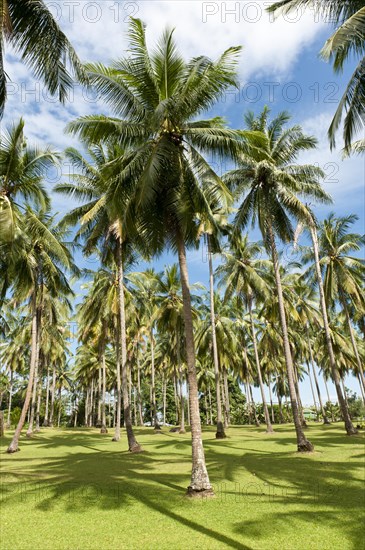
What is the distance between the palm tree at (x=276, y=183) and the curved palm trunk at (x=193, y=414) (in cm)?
746

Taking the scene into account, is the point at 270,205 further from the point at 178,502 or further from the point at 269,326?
the point at 269,326

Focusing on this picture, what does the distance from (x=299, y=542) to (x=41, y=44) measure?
1132 centimetres

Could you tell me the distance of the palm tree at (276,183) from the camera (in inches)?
707

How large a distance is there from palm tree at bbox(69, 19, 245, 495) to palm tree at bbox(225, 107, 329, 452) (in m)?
6.14

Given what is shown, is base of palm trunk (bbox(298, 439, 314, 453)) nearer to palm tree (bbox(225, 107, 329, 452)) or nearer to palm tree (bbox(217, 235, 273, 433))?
palm tree (bbox(225, 107, 329, 452))

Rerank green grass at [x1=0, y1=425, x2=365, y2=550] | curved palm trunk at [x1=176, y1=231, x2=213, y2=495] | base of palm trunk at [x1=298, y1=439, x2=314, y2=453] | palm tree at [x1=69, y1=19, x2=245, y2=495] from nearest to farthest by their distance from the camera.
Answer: green grass at [x1=0, y1=425, x2=365, y2=550] < curved palm trunk at [x1=176, y1=231, x2=213, y2=495] < palm tree at [x1=69, y1=19, x2=245, y2=495] < base of palm trunk at [x1=298, y1=439, x2=314, y2=453]

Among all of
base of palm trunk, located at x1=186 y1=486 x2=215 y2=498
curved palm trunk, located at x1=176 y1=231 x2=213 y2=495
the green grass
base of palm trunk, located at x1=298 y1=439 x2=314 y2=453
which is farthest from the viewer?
base of palm trunk, located at x1=298 y1=439 x2=314 y2=453

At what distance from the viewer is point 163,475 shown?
492 inches

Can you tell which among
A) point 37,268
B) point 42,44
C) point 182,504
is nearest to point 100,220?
point 37,268

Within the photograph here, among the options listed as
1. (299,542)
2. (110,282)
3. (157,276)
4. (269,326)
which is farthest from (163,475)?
(269,326)

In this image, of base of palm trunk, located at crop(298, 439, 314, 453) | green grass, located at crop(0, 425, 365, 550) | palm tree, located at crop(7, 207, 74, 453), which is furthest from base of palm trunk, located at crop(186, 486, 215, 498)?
palm tree, located at crop(7, 207, 74, 453)

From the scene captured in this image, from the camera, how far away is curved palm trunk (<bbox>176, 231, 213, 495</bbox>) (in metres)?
9.87

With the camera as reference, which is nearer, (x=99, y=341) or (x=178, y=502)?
(x=178, y=502)

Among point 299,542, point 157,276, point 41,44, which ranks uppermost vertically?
point 157,276
